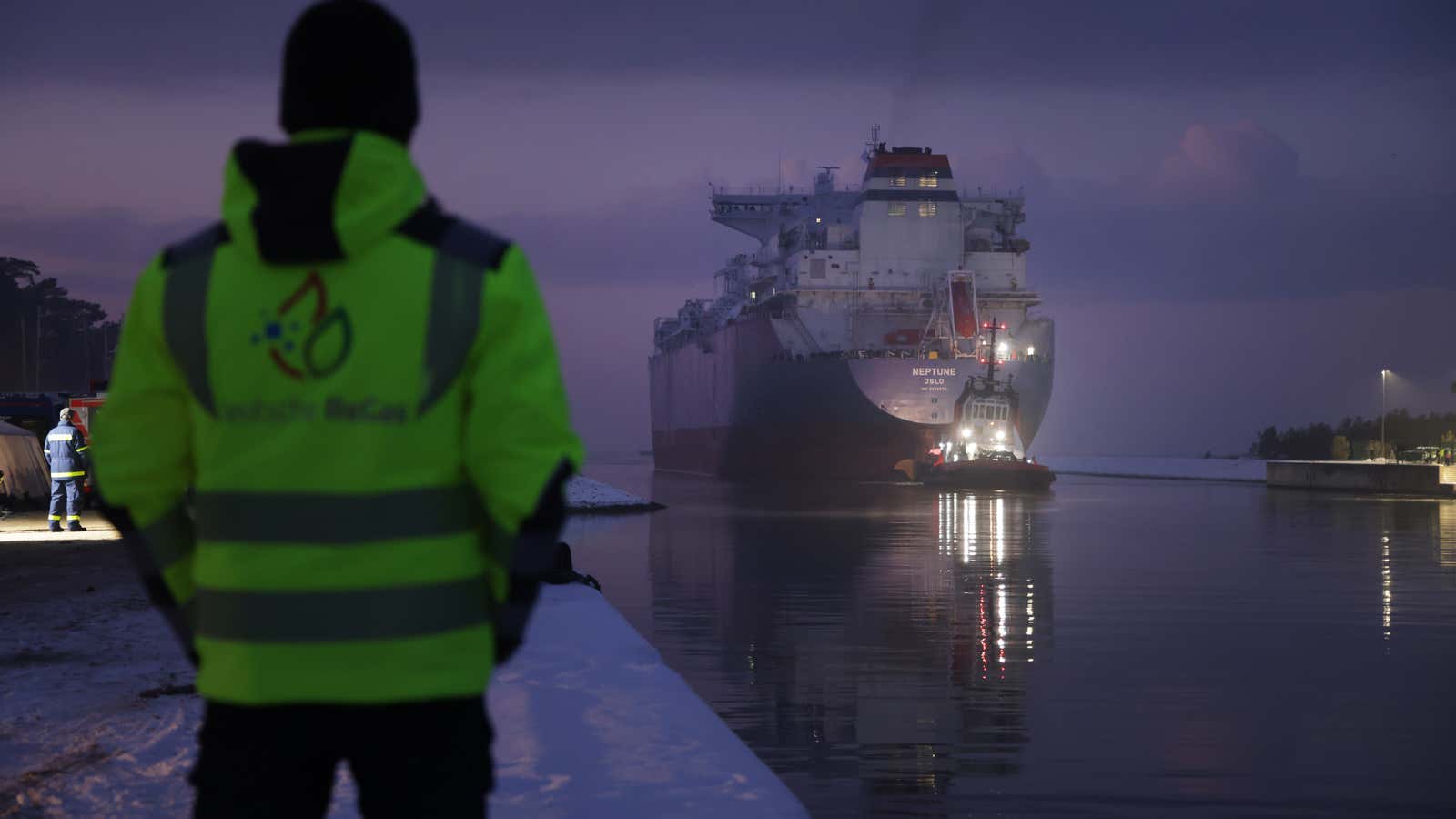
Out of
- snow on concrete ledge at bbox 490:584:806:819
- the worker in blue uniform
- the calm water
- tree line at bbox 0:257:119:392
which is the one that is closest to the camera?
snow on concrete ledge at bbox 490:584:806:819

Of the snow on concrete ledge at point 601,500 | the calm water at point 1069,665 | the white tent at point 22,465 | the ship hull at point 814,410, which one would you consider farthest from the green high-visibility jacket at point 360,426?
the ship hull at point 814,410

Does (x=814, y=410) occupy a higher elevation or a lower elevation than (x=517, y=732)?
higher

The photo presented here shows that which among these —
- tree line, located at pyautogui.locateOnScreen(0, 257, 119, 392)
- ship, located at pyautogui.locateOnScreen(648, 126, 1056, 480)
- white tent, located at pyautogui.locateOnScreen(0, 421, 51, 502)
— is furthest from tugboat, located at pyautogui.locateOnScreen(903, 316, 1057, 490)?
tree line, located at pyautogui.locateOnScreen(0, 257, 119, 392)

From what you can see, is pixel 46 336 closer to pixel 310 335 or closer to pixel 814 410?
pixel 814 410

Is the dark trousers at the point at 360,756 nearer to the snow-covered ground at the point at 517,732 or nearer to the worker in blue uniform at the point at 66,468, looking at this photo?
the snow-covered ground at the point at 517,732

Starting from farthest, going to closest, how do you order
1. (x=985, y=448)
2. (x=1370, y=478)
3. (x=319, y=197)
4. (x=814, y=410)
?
1. (x=814, y=410)
2. (x=985, y=448)
3. (x=1370, y=478)
4. (x=319, y=197)

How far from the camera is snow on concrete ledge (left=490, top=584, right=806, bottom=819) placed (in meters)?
4.26

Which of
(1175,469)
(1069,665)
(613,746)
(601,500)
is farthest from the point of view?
(1175,469)

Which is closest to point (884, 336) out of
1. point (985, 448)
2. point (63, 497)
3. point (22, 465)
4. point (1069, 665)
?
point (985, 448)

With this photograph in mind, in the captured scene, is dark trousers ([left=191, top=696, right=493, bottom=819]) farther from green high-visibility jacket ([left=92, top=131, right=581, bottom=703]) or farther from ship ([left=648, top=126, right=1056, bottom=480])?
ship ([left=648, top=126, right=1056, bottom=480])

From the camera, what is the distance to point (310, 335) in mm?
2191

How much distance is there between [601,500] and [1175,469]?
39613 mm

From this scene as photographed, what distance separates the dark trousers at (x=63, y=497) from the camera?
19203 millimetres

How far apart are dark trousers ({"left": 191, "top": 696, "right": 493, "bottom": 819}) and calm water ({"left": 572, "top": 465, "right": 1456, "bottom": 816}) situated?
3312mm
